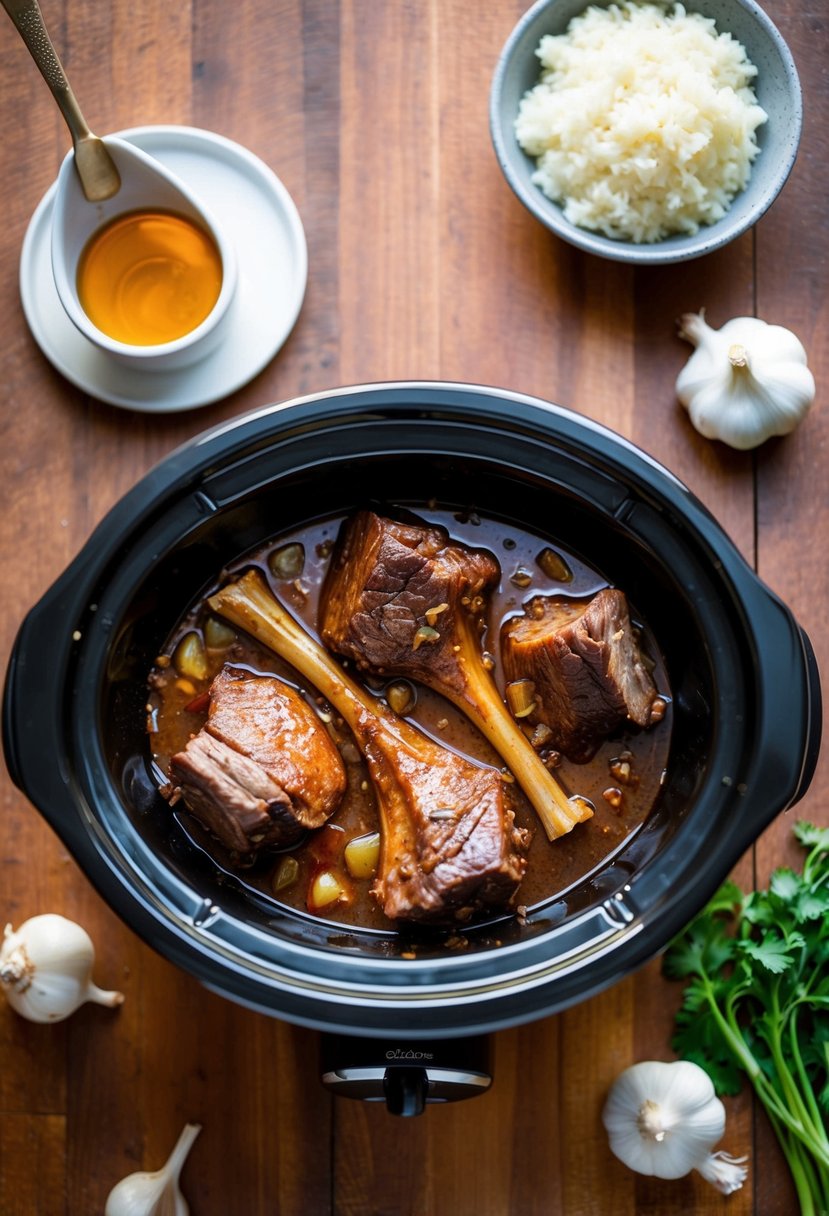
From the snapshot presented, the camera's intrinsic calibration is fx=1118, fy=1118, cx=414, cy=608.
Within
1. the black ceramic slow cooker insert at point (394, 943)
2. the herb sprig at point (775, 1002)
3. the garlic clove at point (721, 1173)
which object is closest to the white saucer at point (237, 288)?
the black ceramic slow cooker insert at point (394, 943)

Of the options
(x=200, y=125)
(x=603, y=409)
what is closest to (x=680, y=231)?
(x=603, y=409)

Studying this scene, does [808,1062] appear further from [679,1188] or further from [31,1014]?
[31,1014]

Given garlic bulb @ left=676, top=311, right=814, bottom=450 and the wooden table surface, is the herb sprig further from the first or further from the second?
garlic bulb @ left=676, top=311, right=814, bottom=450

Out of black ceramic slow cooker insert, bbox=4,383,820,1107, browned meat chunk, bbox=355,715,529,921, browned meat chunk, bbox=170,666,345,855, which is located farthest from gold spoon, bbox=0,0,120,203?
browned meat chunk, bbox=355,715,529,921

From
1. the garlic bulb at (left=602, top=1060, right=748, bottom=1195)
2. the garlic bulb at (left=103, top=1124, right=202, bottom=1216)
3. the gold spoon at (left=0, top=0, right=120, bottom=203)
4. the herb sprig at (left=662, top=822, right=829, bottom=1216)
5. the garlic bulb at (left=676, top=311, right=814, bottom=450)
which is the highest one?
the gold spoon at (left=0, top=0, right=120, bottom=203)

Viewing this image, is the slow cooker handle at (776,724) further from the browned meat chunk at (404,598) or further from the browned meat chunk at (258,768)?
the browned meat chunk at (258,768)
